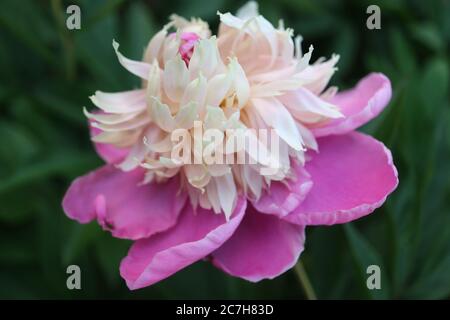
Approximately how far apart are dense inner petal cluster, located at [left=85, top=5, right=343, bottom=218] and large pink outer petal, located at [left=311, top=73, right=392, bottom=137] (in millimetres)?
14

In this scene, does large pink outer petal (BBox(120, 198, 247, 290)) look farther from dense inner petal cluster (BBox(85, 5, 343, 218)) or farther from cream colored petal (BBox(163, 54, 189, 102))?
cream colored petal (BBox(163, 54, 189, 102))

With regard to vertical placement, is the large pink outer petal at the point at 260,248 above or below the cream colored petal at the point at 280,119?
below

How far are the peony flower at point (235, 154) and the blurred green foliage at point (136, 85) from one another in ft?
0.36

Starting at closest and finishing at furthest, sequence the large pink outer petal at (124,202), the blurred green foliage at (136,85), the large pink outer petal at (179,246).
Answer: the large pink outer petal at (179,246)
the large pink outer petal at (124,202)
the blurred green foliage at (136,85)

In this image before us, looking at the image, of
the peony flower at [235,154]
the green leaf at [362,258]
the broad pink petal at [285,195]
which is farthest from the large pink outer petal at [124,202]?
the green leaf at [362,258]

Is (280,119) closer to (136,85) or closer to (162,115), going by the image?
(162,115)

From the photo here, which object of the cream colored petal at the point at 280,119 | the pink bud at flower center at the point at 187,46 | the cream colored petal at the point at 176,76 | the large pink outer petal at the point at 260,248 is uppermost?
the pink bud at flower center at the point at 187,46

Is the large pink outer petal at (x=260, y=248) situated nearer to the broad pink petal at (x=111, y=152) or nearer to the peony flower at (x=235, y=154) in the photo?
the peony flower at (x=235, y=154)

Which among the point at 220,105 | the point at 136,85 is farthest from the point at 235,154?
the point at 136,85

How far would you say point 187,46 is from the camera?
2.63 ft

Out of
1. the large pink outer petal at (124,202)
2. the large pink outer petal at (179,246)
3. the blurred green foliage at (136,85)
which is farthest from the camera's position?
the blurred green foliage at (136,85)

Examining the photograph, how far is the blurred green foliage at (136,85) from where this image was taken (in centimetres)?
99

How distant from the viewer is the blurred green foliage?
991 mm

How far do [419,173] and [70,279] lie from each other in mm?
502
